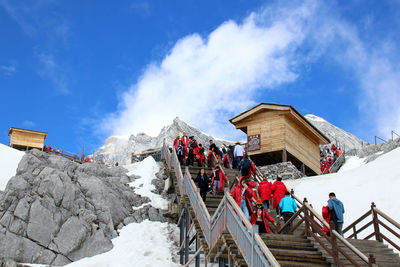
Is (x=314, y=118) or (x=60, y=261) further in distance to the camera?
(x=314, y=118)

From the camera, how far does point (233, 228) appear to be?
402 inches

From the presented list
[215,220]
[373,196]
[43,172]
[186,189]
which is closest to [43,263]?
[43,172]

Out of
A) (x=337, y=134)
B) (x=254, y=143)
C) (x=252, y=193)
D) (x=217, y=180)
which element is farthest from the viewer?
(x=337, y=134)

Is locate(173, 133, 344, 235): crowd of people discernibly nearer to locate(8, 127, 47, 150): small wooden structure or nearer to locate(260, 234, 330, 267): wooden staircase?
locate(260, 234, 330, 267): wooden staircase

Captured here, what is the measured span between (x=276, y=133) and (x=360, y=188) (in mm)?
8975

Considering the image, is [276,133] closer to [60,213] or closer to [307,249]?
[60,213]

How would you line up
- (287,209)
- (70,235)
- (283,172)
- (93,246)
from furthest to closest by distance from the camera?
1. (283,172)
2. (70,235)
3. (93,246)
4. (287,209)

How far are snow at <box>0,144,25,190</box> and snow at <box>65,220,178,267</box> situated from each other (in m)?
11.5

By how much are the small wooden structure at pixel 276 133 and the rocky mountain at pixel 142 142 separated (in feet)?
24.9

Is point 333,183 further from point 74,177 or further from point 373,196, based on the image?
point 74,177

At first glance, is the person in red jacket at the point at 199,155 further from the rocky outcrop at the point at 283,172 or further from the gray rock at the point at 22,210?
the gray rock at the point at 22,210

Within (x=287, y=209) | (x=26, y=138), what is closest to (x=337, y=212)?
(x=287, y=209)

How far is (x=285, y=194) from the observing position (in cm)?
1285

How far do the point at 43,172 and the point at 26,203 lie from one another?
2912 mm
